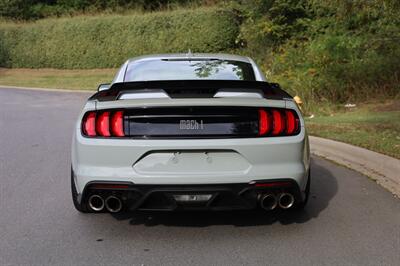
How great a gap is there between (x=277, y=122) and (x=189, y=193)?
0.92 metres

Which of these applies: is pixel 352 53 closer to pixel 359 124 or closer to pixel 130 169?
pixel 359 124

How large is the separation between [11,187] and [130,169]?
9.06 feet

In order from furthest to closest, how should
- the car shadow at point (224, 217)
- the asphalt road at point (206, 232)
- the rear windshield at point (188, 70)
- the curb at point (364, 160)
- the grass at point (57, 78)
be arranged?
the grass at point (57, 78), the curb at point (364, 160), the rear windshield at point (188, 70), the car shadow at point (224, 217), the asphalt road at point (206, 232)

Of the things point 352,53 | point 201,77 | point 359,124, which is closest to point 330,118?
point 359,124

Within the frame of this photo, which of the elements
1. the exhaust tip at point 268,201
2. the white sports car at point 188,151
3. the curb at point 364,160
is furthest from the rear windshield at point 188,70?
the curb at point 364,160

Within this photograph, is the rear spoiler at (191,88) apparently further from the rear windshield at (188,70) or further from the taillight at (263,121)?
the rear windshield at (188,70)

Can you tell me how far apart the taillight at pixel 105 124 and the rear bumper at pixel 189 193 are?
40cm

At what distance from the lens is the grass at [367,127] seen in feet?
29.2

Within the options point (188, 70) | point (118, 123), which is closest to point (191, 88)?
point (118, 123)

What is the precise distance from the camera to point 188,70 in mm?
5988

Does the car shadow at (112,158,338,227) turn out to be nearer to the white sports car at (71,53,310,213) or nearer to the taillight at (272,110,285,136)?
the white sports car at (71,53,310,213)

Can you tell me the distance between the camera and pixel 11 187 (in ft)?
22.7

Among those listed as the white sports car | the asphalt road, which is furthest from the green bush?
the white sports car

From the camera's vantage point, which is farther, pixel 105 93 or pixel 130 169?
pixel 105 93
